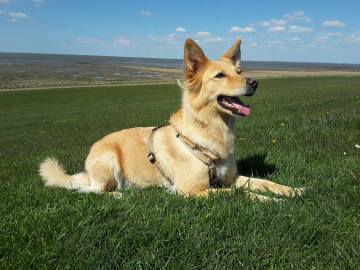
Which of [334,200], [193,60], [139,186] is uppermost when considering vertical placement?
[193,60]

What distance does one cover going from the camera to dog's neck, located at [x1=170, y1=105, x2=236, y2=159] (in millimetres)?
4031

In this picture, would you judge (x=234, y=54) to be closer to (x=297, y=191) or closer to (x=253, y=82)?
(x=253, y=82)

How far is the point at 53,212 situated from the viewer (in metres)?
2.93

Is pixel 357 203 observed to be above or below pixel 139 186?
above

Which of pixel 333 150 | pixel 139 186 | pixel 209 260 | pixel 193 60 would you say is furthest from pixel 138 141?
pixel 333 150

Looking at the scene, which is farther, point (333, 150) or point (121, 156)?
point (333, 150)

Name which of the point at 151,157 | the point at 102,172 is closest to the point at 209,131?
the point at 151,157

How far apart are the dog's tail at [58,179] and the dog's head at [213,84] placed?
96.4 inches

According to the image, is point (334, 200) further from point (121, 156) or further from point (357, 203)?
point (121, 156)

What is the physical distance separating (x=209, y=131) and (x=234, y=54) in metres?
1.61

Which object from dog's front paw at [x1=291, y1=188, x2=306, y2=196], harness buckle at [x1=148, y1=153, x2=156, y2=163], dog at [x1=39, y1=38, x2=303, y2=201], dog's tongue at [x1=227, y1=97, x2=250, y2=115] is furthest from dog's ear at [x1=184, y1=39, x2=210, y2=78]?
dog's front paw at [x1=291, y1=188, x2=306, y2=196]

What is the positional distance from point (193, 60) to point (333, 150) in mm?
3334

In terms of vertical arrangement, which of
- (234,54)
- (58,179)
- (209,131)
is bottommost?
(58,179)

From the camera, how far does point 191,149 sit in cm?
407
